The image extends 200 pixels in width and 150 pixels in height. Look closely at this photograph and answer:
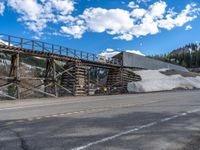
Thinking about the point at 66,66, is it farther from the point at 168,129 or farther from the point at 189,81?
the point at 168,129

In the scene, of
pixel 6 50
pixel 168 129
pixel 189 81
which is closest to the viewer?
pixel 168 129

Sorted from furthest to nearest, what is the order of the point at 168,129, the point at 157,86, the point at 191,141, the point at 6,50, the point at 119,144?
the point at 157,86 → the point at 6,50 → the point at 168,129 → the point at 191,141 → the point at 119,144

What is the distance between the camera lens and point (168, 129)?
7.58 m

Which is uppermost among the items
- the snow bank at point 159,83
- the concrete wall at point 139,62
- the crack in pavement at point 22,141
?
the concrete wall at point 139,62

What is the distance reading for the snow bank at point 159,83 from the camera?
45.1 meters

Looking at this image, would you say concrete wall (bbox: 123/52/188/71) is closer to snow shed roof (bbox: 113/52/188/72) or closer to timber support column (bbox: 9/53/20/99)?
snow shed roof (bbox: 113/52/188/72)

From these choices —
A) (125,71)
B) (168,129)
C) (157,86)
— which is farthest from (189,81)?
(168,129)

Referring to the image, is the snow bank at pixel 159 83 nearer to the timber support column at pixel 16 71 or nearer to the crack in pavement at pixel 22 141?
the timber support column at pixel 16 71

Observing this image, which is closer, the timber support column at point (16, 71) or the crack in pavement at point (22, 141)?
the crack in pavement at point (22, 141)

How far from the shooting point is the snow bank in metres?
45.1

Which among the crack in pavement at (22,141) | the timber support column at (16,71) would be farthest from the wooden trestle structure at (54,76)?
the crack in pavement at (22,141)

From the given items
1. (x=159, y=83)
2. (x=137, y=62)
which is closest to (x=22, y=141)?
(x=159, y=83)

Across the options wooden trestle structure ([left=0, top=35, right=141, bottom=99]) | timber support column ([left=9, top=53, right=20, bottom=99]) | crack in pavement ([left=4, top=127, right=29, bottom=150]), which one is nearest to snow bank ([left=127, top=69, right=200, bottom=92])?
wooden trestle structure ([left=0, top=35, right=141, bottom=99])

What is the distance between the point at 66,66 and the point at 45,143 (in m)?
34.6
